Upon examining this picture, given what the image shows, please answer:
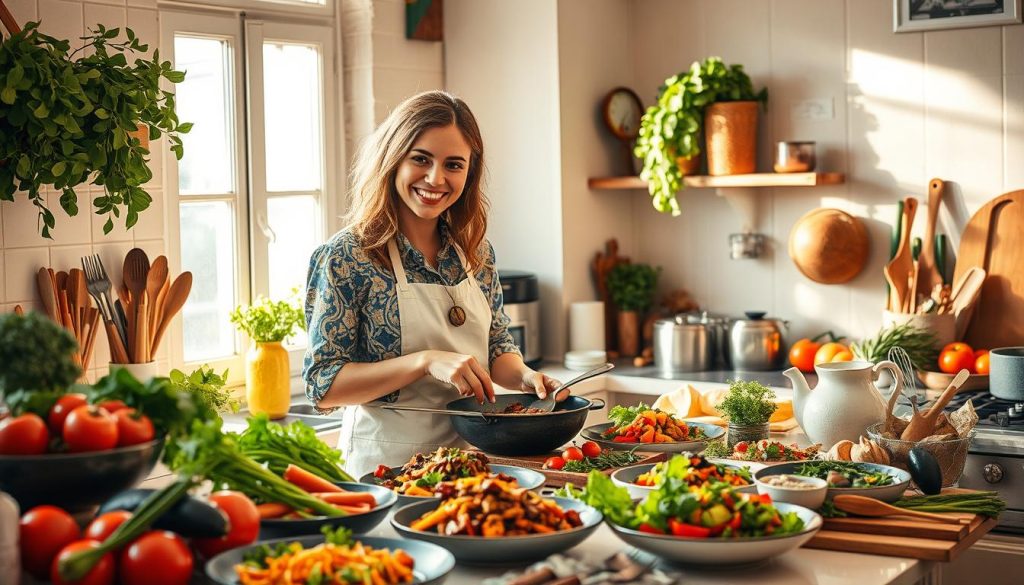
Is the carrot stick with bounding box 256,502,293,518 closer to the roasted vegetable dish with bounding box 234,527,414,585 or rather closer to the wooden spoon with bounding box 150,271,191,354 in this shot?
the roasted vegetable dish with bounding box 234,527,414,585

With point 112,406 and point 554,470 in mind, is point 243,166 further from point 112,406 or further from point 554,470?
point 112,406

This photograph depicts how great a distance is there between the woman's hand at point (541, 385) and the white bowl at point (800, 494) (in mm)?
685

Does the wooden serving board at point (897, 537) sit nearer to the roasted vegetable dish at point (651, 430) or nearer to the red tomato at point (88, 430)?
the roasted vegetable dish at point (651, 430)

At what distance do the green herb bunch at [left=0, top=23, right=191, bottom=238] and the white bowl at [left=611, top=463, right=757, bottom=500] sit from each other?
1.48 meters

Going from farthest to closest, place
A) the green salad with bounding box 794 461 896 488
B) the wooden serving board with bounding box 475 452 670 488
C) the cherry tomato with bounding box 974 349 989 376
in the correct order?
the cherry tomato with bounding box 974 349 989 376
the wooden serving board with bounding box 475 452 670 488
the green salad with bounding box 794 461 896 488

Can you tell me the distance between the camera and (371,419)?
2.76 meters

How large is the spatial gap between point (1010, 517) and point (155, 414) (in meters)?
2.33

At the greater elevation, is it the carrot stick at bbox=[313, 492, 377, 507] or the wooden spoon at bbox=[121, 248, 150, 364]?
the wooden spoon at bbox=[121, 248, 150, 364]

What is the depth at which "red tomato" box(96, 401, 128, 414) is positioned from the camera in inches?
63.5

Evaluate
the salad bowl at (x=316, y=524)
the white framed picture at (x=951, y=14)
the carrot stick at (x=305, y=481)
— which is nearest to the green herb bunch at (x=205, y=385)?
the carrot stick at (x=305, y=481)

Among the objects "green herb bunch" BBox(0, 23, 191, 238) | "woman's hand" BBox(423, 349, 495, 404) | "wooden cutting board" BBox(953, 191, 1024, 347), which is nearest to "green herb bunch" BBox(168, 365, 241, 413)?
"green herb bunch" BBox(0, 23, 191, 238)

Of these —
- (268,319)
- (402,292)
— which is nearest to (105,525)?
(402,292)

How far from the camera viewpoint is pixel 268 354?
3.74 metres

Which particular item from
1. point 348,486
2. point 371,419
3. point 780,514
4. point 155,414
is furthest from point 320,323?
point 780,514
